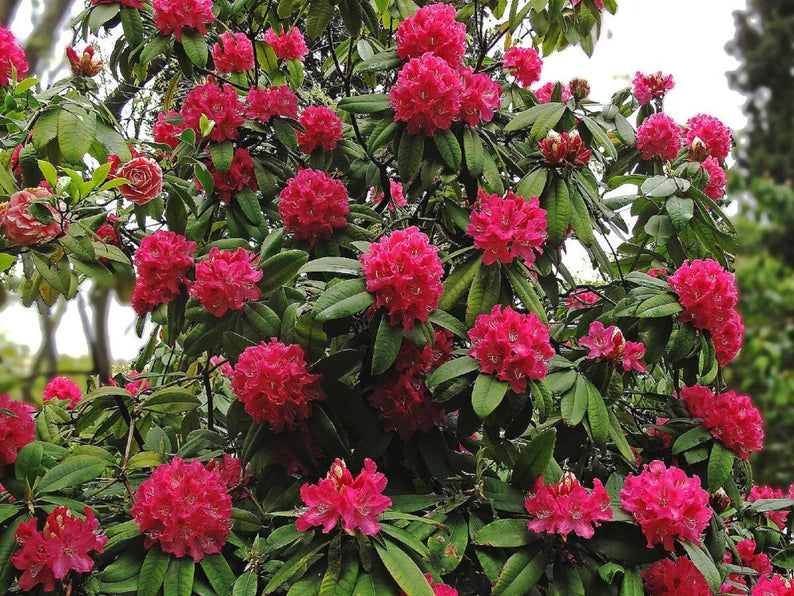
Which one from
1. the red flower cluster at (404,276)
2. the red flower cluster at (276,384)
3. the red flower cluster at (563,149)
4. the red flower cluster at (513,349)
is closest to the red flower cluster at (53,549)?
the red flower cluster at (276,384)

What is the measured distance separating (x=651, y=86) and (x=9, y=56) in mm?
1828

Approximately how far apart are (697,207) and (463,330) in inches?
30.1

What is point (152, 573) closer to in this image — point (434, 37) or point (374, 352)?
point (374, 352)

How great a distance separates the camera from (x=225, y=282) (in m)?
1.44

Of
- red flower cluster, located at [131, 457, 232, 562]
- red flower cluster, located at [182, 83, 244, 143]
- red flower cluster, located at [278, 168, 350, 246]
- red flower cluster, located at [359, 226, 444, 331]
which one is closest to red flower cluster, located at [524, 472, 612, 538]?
red flower cluster, located at [359, 226, 444, 331]

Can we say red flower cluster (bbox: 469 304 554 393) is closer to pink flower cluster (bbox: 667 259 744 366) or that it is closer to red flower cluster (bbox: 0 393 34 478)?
pink flower cluster (bbox: 667 259 744 366)

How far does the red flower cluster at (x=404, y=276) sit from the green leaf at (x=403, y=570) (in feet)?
1.31

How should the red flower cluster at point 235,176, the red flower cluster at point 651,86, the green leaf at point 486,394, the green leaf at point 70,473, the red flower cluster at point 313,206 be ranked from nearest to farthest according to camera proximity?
the green leaf at point 486,394 < the green leaf at point 70,473 < the red flower cluster at point 313,206 < the red flower cluster at point 235,176 < the red flower cluster at point 651,86

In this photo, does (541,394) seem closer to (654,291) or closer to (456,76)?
(654,291)

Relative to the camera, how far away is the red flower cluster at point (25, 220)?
46.9 inches

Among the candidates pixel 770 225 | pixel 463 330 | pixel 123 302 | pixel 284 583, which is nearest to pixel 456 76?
pixel 463 330

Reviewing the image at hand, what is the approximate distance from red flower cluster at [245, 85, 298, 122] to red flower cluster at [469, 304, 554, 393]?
3.00ft

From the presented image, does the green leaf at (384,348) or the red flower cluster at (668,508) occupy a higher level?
the green leaf at (384,348)

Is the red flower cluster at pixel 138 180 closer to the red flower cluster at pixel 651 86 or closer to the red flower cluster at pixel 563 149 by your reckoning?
the red flower cluster at pixel 563 149
